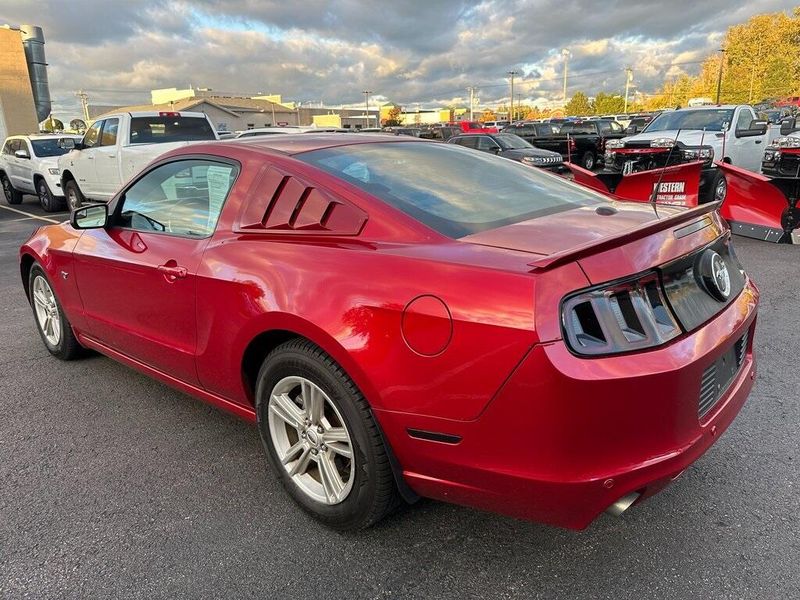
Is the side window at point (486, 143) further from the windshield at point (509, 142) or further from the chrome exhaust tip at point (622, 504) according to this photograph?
the chrome exhaust tip at point (622, 504)

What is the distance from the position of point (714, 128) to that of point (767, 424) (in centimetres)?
1045

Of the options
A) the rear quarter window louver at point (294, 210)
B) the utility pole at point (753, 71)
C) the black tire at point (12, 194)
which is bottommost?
the black tire at point (12, 194)

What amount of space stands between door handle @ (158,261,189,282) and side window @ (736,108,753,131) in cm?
1228

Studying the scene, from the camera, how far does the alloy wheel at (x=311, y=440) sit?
2365 millimetres

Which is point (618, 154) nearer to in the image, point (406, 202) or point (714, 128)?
point (714, 128)

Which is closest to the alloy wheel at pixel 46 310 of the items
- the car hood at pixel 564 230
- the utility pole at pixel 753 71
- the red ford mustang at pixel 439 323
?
the red ford mustang at pixel 439 323

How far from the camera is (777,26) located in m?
76.6

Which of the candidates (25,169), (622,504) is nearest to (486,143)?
(25,169)

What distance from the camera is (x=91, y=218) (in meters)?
3.62

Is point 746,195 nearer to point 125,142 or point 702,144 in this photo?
point 702,144

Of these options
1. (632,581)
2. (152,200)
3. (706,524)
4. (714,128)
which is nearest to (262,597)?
(632,581)

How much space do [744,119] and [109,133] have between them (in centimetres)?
1234

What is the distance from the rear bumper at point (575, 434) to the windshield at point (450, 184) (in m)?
0.69

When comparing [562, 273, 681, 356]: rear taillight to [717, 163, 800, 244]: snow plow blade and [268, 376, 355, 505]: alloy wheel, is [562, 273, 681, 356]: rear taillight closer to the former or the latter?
[268, 376, 355, 505]: alloy wheel
